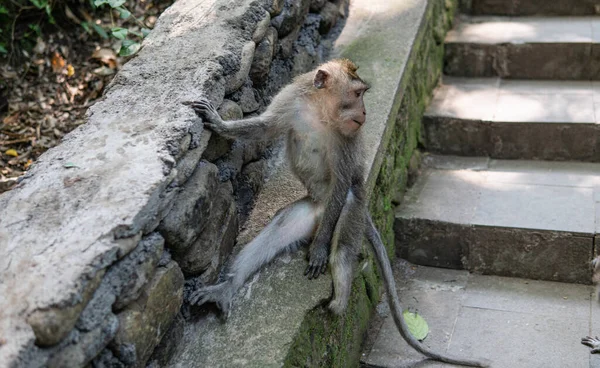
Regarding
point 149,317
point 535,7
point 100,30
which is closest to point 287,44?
point 100,30

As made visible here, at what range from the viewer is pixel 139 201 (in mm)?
2789

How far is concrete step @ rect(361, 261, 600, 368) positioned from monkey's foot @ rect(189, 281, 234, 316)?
1132 mm

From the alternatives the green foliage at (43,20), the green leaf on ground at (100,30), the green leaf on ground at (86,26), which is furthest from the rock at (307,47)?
the green leaf on ground at (86,26)

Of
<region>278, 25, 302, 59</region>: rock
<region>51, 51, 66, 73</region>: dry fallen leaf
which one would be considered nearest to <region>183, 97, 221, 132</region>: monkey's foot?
<region>278, 25, 302, 59</region>: rock

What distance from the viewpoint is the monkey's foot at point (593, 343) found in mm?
3842

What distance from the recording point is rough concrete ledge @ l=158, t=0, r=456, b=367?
3.17 meters

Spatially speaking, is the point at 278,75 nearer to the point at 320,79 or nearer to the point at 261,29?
the point at 261,29

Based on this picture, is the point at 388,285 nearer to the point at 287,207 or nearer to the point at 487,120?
the point at 287,207

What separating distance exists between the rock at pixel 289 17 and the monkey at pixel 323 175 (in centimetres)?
67

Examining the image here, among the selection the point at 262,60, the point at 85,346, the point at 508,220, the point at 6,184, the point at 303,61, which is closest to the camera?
the point at 85,346

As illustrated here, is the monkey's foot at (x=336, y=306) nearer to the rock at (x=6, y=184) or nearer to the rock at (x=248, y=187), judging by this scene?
the rock at (x=248, y=187)

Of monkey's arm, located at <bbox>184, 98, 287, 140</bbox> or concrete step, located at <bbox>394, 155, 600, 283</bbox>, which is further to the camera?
concrete step, located at <bbox>394, 155, 600, 283</bbox>

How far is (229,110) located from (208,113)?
0.97 ft

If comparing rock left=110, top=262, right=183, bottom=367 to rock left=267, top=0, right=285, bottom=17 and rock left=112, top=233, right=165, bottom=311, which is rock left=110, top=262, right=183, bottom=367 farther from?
rock left=267, top=0, right=285, bottom=17
